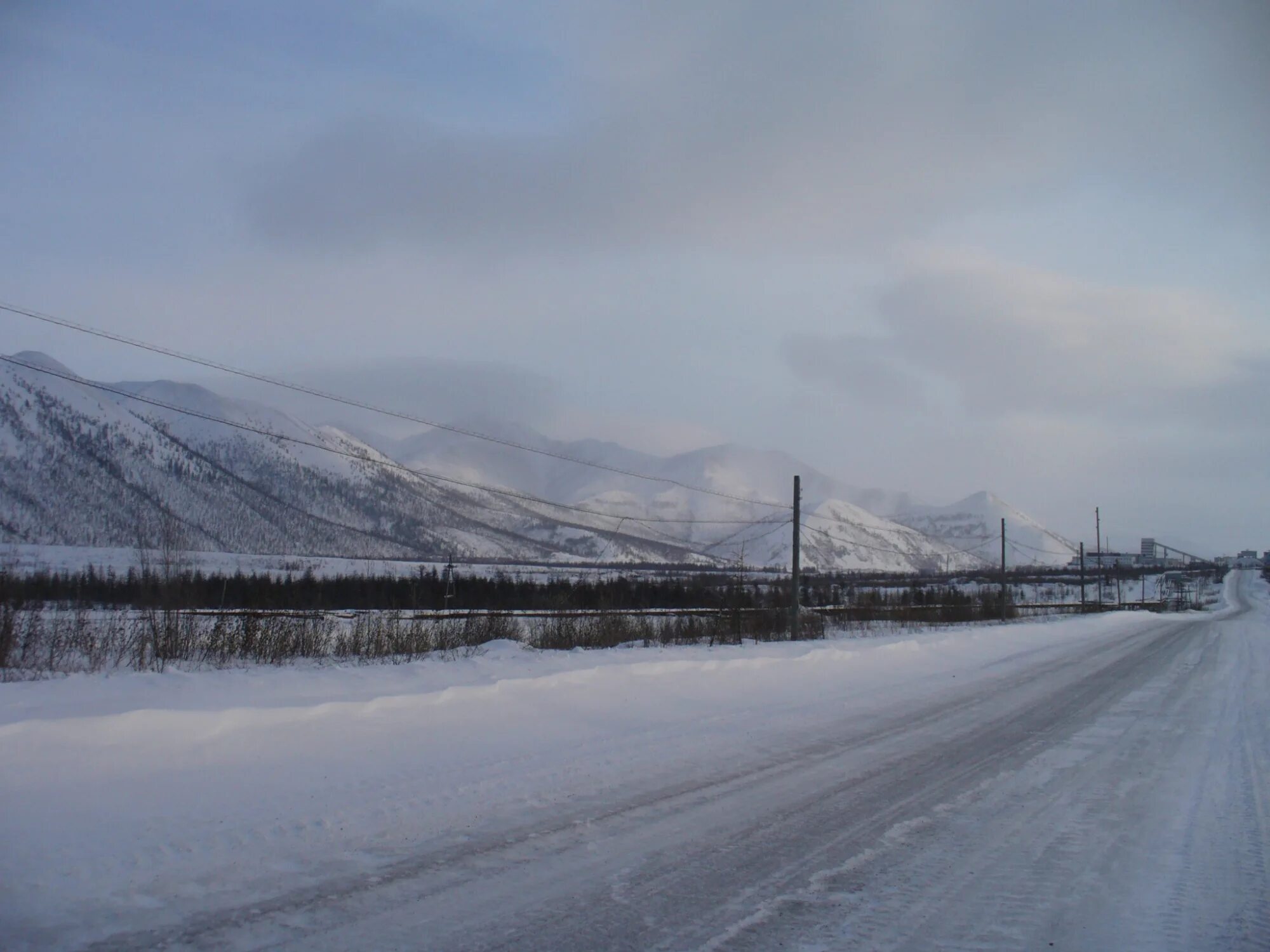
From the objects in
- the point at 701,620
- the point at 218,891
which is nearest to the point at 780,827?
the point at 218,891

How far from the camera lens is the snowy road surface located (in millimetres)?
4320

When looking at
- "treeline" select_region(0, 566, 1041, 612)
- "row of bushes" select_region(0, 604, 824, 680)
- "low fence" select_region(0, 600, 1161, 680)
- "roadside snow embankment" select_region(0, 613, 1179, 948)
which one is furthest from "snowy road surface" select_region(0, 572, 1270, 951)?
"treeline" select_region(0, 566, 1041, 612)

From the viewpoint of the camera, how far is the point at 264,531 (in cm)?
18688

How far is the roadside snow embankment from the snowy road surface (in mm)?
36

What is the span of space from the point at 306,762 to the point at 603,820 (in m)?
3.37

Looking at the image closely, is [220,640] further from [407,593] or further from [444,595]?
[407,593]

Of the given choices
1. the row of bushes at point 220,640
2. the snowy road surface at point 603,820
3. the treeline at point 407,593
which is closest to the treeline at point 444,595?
the treeline at point 407,593

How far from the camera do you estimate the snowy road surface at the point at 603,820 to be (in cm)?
432

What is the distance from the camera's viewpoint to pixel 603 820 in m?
6.19

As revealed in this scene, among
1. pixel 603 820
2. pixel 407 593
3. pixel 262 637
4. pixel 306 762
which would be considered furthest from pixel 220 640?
pixel 407 593

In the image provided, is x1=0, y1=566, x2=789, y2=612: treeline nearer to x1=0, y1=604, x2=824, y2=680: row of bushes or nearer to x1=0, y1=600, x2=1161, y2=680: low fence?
x1=0, y1=600, x2=1161, y2=680: low fence

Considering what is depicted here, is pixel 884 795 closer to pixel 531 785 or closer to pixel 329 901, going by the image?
pixel 531 785

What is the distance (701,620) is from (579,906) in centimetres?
3482

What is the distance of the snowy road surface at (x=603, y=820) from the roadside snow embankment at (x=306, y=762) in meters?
0.04
